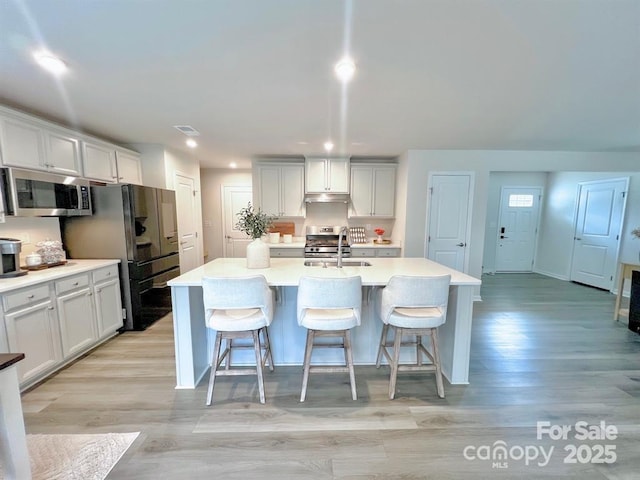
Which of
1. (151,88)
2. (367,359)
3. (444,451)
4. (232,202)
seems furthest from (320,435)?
(232,202)

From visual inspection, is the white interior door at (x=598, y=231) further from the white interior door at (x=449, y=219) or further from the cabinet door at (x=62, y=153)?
the cabinet door at (x=62, y=153)

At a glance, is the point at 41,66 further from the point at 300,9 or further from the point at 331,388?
the point at 331,388

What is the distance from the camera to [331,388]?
7.02 ft

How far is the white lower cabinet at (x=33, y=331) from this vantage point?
196 cm

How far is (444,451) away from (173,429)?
67.5 inches

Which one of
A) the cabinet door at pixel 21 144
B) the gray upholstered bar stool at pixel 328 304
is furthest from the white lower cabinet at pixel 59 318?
the gray upholstered bar stool at pixel 328 304

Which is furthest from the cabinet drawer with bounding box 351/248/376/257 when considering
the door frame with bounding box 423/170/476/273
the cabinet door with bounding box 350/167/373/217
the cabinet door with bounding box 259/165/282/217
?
the cabinet door with bounding box 259/165/282/217

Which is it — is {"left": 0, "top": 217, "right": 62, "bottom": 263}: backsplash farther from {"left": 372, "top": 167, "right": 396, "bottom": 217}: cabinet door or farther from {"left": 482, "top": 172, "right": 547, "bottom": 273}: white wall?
{"left": 482, "top": 172, "right": 547, "bottom": 273}: white wall

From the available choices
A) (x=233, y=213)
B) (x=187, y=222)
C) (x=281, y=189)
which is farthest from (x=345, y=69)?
(x=233, y=213)

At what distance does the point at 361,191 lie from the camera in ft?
15.2

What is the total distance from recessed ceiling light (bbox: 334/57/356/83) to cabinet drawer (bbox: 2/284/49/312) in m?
2.85

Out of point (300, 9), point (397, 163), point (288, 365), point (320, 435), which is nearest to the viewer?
point (300, 9)

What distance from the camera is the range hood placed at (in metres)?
4.56

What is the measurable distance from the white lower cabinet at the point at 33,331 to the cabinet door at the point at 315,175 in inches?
135
